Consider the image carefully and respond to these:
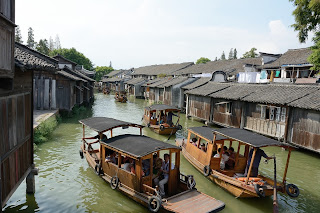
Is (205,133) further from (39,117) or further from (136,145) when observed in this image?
(39,117)

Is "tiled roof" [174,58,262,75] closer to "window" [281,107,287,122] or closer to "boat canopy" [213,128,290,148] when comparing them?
"window" [281,107,287,122]

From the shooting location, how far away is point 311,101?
14688mm

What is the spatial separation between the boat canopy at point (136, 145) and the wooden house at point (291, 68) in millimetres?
19060

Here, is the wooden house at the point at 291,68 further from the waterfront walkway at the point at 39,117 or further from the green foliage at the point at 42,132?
the waterfront walkway at the point at 39,117

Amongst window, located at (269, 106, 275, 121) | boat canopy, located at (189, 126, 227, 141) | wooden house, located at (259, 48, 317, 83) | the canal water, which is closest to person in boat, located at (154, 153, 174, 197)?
the canal water

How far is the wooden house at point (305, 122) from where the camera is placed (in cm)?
1416

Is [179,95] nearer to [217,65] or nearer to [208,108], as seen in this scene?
[208,108]

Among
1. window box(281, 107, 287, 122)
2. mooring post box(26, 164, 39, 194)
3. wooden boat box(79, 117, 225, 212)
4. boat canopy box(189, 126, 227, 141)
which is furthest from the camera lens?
window box(281, 107, 287, 122)

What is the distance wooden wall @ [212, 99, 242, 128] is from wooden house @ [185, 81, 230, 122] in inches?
26.9

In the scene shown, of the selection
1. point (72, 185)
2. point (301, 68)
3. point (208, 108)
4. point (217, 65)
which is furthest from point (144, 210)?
point (217, 65)

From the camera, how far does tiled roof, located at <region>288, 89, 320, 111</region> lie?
1408 centimetres

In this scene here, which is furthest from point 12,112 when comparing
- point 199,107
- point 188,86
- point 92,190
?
point 188,86

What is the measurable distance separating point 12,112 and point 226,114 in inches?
687

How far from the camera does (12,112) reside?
6602 millimetres
